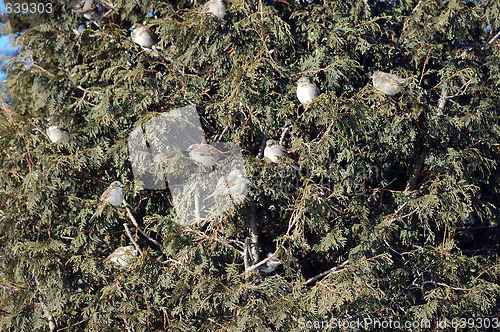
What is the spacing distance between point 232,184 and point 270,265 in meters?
0.70

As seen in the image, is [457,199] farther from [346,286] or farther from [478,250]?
[346,286]

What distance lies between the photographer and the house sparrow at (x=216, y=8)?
3553 millimetres

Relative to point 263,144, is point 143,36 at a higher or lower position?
higher

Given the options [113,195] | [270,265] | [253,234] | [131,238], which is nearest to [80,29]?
[113,195]

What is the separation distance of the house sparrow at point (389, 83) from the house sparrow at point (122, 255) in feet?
7.04

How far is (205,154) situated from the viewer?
347 centimetres

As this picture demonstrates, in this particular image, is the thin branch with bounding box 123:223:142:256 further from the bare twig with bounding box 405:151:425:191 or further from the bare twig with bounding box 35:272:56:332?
the bare twig with bounding box 405:151:425:191

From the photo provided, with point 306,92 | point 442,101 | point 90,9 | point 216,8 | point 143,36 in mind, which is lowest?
point 442,101

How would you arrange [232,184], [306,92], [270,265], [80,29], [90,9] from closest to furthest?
[232,184] → [306,92] → [270,265] → [90,9] → [80,29]

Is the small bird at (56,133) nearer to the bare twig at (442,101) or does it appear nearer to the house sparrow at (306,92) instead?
the house sparrow at (306,92)

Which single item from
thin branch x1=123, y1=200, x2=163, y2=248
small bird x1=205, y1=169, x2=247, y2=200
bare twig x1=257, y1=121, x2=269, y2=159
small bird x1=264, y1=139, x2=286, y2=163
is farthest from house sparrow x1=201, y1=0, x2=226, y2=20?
thin branch x1=123, y1=200, x2=163, y2=248

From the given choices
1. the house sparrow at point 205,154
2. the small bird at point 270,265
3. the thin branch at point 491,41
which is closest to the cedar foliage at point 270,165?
the thin branch at point 491,41

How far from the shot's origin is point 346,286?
3.26m

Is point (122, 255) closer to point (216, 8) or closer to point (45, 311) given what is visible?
point (45, 311)
